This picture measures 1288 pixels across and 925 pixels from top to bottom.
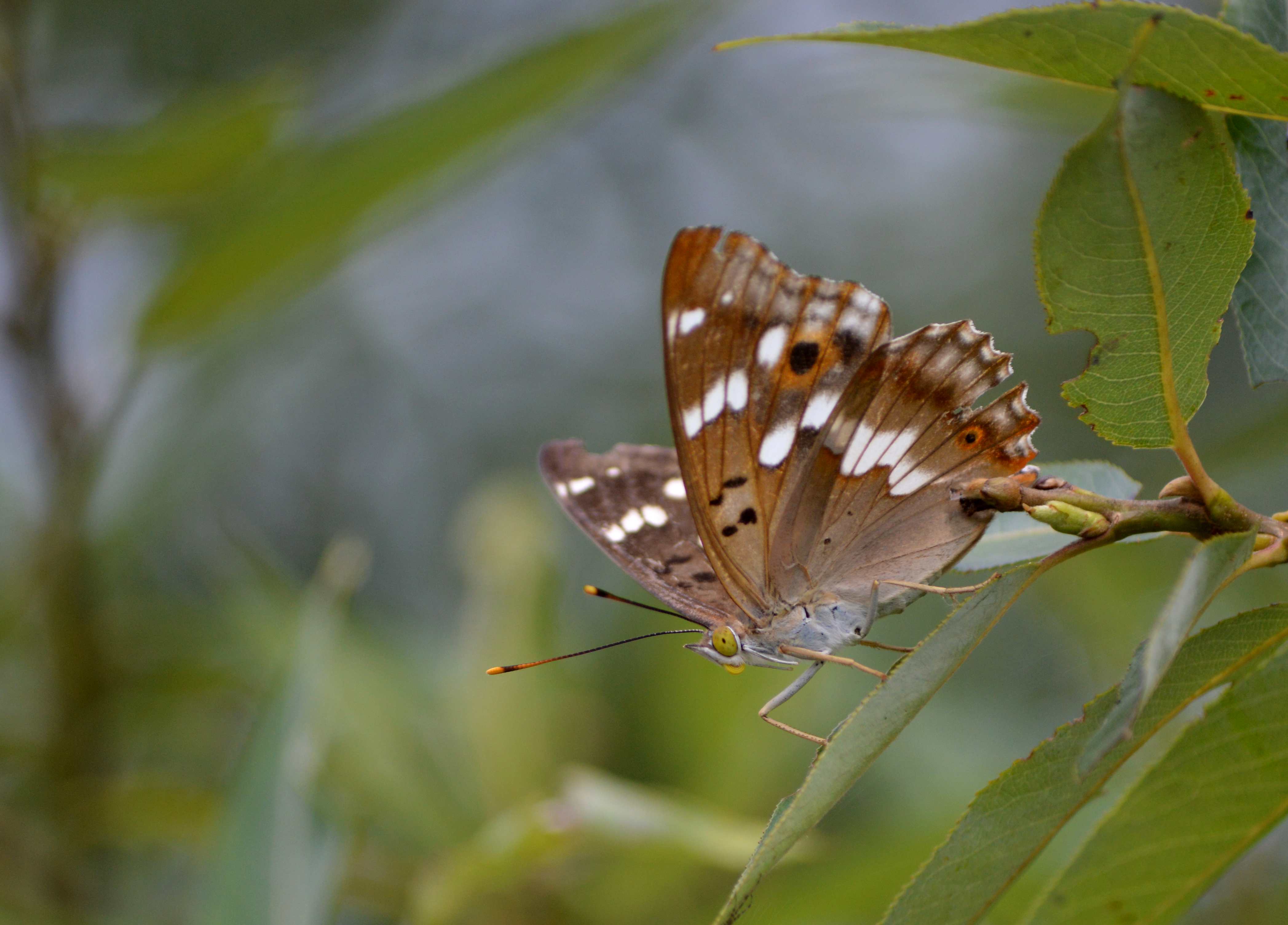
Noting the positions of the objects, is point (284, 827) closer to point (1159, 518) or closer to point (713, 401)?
point (713, 401)

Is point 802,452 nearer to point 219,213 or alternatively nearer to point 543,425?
point 219,213

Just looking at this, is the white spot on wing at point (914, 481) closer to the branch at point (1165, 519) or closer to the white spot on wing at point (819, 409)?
the white spot on wing at point (819, 409)

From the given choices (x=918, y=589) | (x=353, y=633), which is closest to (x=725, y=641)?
(x=918, y=589)

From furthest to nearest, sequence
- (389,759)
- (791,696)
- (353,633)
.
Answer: (353,633), (389,759), (791,696)

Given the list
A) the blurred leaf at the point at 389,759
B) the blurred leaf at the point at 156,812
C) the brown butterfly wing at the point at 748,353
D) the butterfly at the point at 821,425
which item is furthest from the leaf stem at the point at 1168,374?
the blurred leaf at the point at 156,812

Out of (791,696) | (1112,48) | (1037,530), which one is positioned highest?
(1112,48)

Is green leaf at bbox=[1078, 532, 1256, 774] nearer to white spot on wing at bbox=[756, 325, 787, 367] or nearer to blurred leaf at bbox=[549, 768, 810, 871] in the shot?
white spot on wing at bbox=[756, 325, 787, 367]

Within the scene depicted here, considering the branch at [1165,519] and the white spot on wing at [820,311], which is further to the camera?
the white spot on wing at [820,311]
